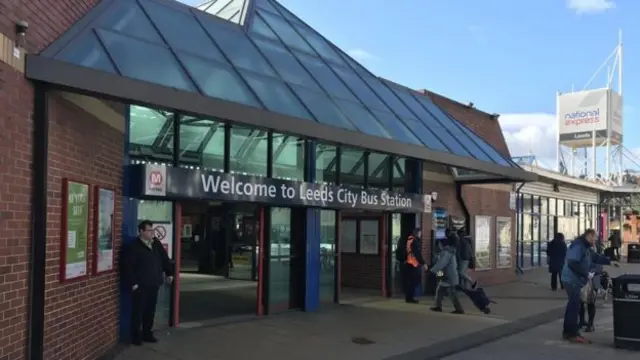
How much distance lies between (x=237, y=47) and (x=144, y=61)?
3.14m

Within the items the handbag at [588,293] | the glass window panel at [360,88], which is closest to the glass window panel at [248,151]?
the glass window panel at [360,88]

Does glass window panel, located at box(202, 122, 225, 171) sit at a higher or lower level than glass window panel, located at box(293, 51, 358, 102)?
lower

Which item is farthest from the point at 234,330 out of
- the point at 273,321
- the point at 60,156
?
the point at 60,156

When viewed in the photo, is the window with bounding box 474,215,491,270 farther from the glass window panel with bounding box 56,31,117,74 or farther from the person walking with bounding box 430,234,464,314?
the glass window panel with bounding box 56,31,117,74

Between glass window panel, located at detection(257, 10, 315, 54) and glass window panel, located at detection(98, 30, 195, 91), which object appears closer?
glass window panel, located at detection(98, 30, 195, 91)

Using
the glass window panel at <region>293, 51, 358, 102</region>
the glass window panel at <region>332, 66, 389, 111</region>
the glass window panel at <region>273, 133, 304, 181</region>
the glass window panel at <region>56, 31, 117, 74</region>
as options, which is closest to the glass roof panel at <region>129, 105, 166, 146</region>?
the glass window panel at <region>56, 31, 117, 74</region>

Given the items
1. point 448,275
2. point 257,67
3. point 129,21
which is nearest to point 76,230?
point 129,21

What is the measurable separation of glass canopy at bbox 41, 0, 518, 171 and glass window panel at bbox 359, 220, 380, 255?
2822 mm

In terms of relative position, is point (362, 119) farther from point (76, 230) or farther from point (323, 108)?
point (76, 230)

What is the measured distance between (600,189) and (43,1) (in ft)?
92.5

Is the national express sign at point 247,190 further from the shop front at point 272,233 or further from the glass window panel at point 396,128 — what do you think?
the glass window panel at point 396,128

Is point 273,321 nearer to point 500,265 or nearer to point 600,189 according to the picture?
point 500,265

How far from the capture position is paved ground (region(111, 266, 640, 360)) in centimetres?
832

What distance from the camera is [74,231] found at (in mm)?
6691
